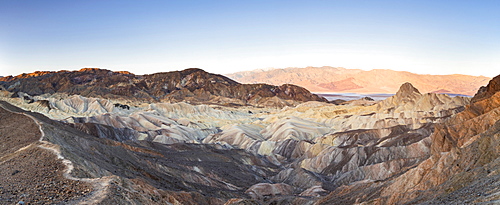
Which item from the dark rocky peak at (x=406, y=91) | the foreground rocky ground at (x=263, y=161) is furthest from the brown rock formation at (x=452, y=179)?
the dark rocky peak at (x=406, y=91)

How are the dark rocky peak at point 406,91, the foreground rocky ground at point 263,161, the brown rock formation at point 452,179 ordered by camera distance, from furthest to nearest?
the dark rocky peak at point 406,91 < the foreground rocky ground at point 263,161 < the brown rock formation at point 452,179

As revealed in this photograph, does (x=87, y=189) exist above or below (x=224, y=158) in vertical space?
Answer: above

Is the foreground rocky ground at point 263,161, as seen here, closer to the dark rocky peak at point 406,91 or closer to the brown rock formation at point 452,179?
the brown rock formation at point 452,179

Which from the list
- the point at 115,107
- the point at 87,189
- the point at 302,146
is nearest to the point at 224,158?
the point at 302,146

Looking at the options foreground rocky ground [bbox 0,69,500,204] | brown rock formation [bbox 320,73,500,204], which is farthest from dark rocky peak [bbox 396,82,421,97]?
brown rock formation [bbox 320,73,500,204]

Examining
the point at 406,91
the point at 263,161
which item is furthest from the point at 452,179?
the point at 406,91

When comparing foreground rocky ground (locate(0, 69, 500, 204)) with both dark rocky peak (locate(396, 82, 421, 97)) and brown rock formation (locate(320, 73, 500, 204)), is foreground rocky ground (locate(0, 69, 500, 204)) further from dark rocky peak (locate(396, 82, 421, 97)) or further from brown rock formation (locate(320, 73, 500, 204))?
dark rocky peak (locate(396, 82, 421, 97))

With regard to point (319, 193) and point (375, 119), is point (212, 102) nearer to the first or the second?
point (375, 119)

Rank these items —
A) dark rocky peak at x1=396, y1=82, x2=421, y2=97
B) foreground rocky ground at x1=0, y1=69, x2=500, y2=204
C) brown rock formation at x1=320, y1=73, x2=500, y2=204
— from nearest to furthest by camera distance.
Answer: brown rock formation at x1=320, y1=73, x2=500, y2=204 → foreground rocky ground at x1=0, y1=69, x2=500, y2=204 → dark rocky peak at x1=396, y1=82, x2=421, y2=97
